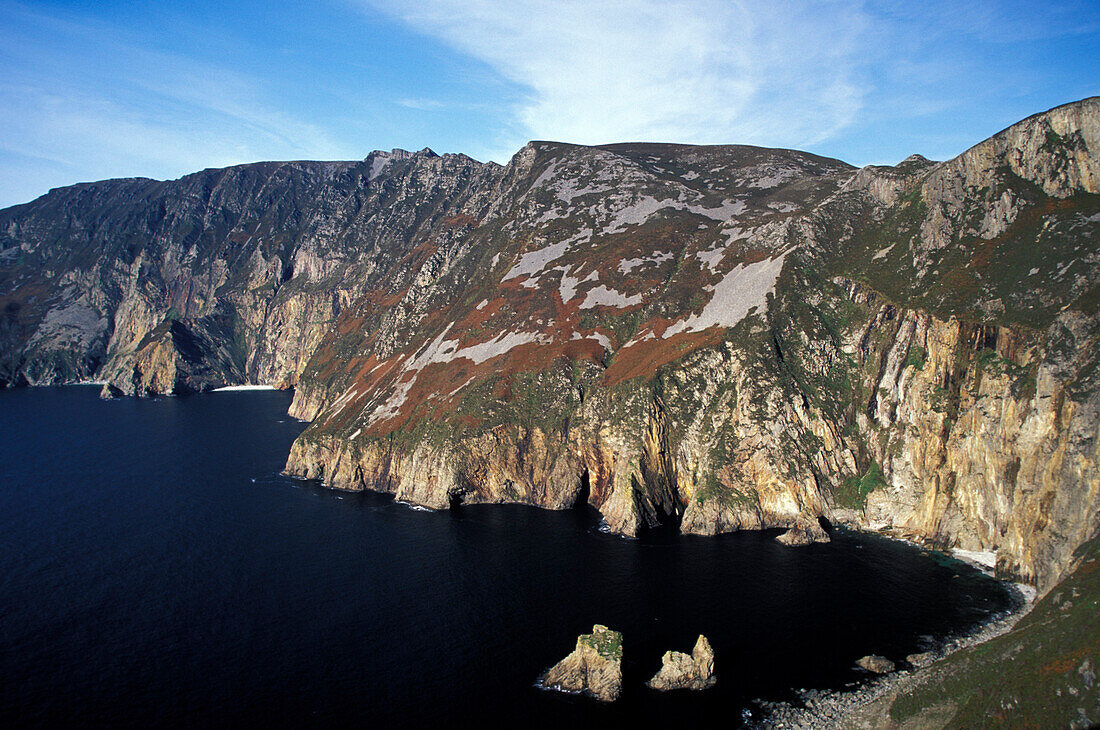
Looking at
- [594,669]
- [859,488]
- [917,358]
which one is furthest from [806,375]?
[594,669]

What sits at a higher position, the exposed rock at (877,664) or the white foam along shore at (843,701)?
the exposed rock at (877,664)

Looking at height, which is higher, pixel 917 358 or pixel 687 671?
pixel 917 358

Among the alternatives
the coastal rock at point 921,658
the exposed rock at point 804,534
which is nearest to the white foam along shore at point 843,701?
the coastal rock at point 921,658

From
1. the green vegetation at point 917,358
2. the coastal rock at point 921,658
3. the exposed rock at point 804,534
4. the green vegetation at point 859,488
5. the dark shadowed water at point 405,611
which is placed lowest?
the dark shadowed water at point 405,611

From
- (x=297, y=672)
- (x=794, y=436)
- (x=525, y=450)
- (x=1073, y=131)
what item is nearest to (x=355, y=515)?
(x=525, y=450)

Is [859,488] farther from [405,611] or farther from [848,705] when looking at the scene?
[405,611]

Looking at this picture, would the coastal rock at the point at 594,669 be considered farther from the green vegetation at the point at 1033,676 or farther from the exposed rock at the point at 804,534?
the exposed rock at the point at 804,534

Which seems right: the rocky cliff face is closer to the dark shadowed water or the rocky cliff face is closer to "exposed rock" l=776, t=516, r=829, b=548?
"exposed rock" l=776, t=516, r=829, b=548
